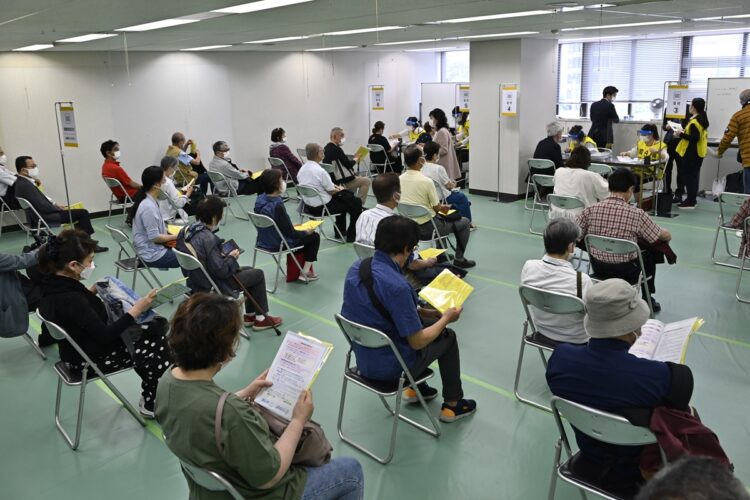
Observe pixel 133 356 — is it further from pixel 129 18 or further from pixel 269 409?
pixel 129 18

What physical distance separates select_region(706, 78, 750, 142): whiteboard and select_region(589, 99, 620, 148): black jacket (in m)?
1.48

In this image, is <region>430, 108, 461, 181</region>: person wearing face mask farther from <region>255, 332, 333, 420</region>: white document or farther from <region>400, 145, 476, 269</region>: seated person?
<region>255, 332, 333, 420</region>: white document

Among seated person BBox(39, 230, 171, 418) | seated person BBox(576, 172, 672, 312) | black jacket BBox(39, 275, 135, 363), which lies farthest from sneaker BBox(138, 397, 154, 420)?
seated person BBox(576, 172, 672, 312)

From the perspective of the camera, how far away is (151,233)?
5.43 m

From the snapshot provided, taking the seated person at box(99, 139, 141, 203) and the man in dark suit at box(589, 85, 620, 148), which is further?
the man in dark suit at box(589, 85, 620, 148)

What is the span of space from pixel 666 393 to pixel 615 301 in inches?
14.2

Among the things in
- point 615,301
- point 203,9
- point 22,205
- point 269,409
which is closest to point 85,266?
point 269,409

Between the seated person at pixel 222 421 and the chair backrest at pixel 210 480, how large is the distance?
0.9 inches

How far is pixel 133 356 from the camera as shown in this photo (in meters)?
3.60

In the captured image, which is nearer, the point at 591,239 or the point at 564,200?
the point at 591,239

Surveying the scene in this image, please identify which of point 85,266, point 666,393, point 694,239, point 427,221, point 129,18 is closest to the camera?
point 666,393

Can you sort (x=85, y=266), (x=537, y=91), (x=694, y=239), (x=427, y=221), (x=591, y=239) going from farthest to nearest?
1. (x=537, y=91)
2. (x=694, y=239)
3. (x=427, y=221)
4. (x=591, y=239)
5. (x=85, y=266)

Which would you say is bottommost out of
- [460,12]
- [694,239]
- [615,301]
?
[694,239]

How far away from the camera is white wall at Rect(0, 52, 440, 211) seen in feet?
30.1
